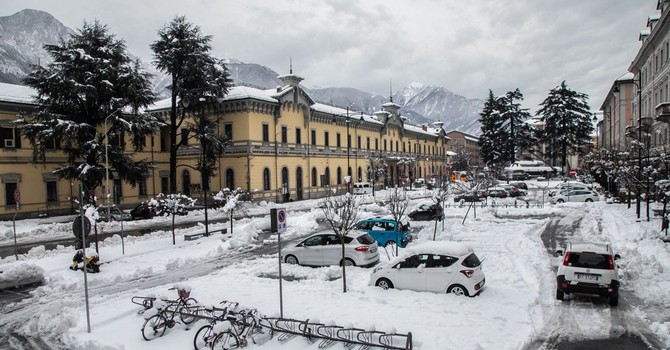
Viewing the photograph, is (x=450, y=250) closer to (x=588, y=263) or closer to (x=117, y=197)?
(x=588, y=263)

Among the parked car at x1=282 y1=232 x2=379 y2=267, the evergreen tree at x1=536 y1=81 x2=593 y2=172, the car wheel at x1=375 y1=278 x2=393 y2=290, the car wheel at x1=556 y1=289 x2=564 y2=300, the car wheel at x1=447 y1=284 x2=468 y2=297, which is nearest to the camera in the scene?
the car wheel at x1=556 y1=289 x2=564 y2=300

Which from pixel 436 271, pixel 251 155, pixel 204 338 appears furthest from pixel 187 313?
pixel 251 155

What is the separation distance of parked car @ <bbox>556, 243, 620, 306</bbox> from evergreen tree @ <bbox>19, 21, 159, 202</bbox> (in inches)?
1170

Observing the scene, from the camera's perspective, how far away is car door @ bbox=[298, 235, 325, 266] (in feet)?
57.6

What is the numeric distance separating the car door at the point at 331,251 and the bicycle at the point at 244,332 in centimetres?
715

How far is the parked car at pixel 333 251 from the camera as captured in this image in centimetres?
1658

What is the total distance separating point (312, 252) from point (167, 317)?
771cm

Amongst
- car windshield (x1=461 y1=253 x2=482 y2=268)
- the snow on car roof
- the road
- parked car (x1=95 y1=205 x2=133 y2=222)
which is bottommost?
the road

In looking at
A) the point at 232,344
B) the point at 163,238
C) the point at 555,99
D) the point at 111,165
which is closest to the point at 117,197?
the point at 111,165

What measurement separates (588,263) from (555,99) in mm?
70219

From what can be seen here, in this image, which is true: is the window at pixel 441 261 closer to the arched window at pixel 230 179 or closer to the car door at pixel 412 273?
the car door at pixel 412 273

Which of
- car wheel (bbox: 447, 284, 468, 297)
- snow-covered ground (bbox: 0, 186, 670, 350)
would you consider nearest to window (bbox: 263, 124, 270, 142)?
snow-covered ground (bbox: 0, 186, 670, 350)

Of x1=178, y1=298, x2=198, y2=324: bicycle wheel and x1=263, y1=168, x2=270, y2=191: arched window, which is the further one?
x1=263, y1=168, x2=270, y2=191: arched window

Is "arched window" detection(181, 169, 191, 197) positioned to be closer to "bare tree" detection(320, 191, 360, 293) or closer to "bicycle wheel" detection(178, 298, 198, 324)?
"bare tree" detection(320, 191, 360, 293)
